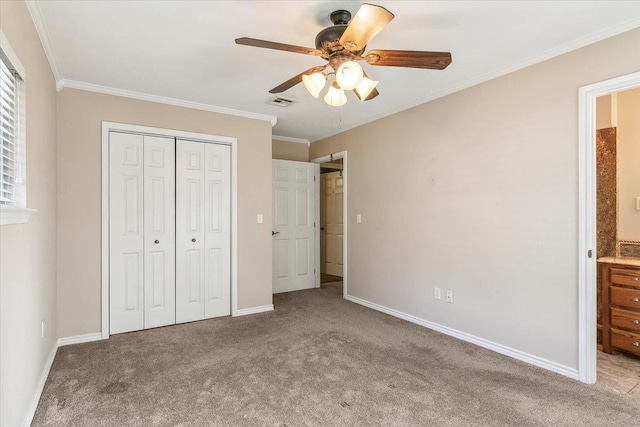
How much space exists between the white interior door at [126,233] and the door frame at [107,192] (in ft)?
0.15

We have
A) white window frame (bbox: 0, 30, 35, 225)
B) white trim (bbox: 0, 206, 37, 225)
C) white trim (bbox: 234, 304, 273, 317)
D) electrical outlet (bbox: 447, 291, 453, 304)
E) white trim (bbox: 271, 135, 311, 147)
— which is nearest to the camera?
white trim (bbox: 0, 206, 37, 225)

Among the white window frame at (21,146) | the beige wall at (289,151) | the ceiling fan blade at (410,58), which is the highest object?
the beige wall at (289,151)

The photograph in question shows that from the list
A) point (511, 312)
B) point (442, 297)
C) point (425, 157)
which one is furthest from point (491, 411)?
point (425, 157)

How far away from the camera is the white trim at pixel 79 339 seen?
3.06 m

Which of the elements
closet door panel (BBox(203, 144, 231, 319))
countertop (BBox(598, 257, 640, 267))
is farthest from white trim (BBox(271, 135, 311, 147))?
countertop (BBox(598, 257, 640, 267))

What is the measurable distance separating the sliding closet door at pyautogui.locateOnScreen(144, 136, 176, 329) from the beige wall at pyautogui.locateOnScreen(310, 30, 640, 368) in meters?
2.41

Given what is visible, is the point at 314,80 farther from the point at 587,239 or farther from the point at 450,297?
the point at 450,297

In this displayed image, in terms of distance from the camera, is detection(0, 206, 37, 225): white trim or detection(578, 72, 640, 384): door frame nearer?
detection(0, 206, 37, 225): white trim

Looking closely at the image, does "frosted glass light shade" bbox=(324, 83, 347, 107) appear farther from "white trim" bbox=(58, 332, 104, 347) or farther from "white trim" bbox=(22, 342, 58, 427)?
"white trim" bbox=(58, 332, 104, 347)

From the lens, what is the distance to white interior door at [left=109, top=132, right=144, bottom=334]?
3.35m

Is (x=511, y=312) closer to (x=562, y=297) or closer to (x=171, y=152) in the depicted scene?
(x=562, y=297)

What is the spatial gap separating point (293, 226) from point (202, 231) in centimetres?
176

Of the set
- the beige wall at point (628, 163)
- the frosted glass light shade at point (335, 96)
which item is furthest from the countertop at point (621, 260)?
the frosted glass light shade at point (335, 96)

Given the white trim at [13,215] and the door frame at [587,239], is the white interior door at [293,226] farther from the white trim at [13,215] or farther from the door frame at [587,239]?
the door frame at [587,239]
